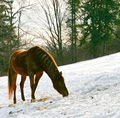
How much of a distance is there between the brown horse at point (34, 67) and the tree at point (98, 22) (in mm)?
32074

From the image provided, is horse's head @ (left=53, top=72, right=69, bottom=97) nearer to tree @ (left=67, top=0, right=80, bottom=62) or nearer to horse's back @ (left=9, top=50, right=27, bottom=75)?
horse's back @ (left=9, top=50, right=27, bottom=75)

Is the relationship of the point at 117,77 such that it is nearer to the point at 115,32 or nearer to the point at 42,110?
the point at 42,110

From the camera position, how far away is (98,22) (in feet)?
148

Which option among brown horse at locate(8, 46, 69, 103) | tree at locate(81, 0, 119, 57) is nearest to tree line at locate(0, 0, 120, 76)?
tree at locate(81, 0, 119, 57)

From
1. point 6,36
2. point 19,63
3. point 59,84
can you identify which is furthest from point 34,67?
point 6,36

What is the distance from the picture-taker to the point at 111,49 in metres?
48.5

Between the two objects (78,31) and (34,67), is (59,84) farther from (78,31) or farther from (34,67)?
(78,31)

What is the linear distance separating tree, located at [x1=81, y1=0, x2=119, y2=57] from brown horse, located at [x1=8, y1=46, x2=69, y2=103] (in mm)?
32074

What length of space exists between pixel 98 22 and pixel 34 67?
35.1 m

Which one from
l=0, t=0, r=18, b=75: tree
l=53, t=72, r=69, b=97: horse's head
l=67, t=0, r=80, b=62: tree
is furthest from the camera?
l=67, t=0, r=80, b=62: tree

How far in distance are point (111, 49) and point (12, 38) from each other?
43.8 ft

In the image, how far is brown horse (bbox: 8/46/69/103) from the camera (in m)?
10.3

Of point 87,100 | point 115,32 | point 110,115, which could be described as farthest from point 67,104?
point 115,32

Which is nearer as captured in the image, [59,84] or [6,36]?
[59,84]
